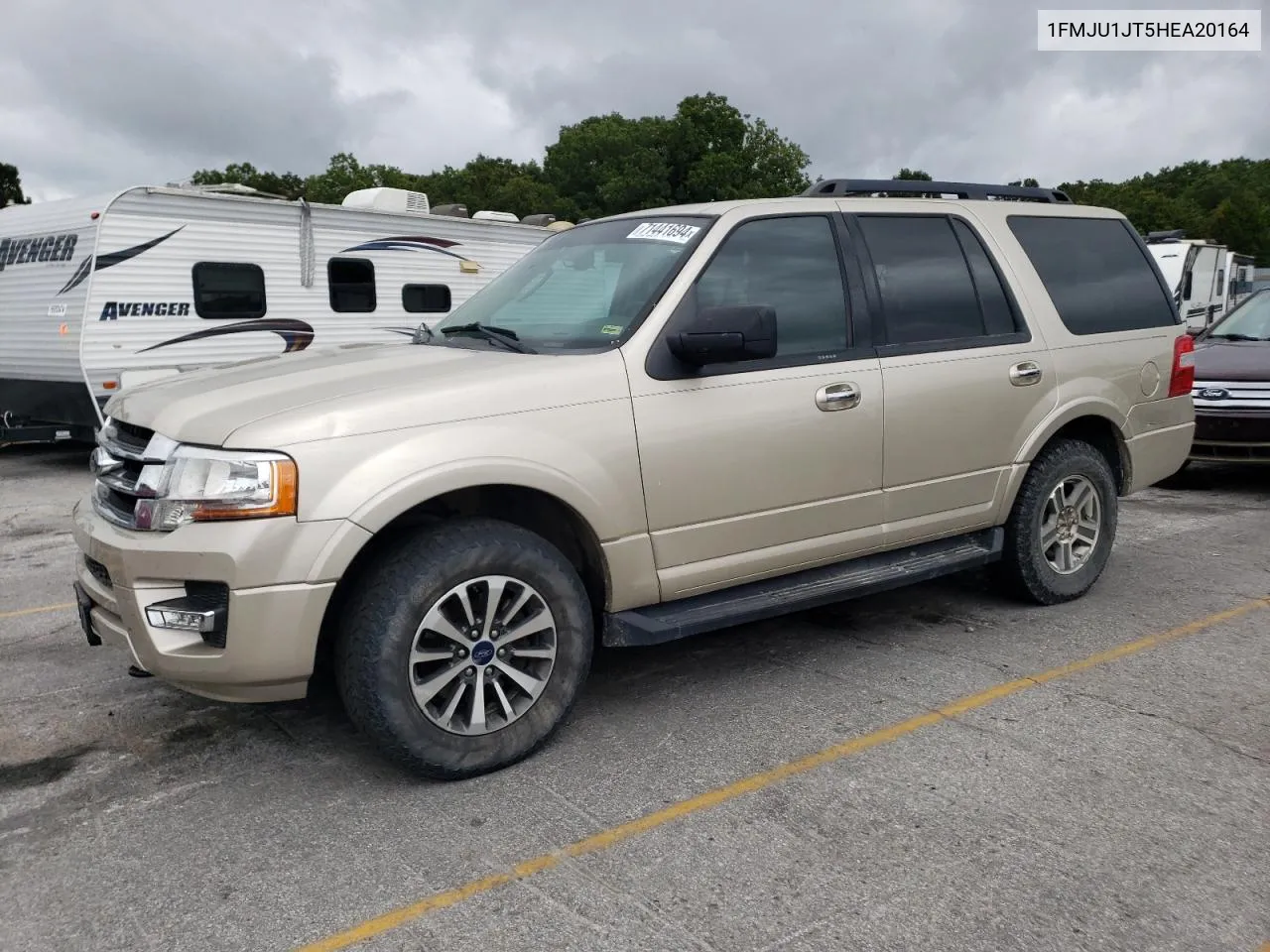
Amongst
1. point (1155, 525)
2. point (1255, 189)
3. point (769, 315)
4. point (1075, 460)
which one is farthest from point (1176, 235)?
point (1255, 189)

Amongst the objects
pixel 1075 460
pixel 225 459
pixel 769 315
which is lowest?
pixel 1075 460

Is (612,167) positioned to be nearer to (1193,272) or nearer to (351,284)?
(1193,272)

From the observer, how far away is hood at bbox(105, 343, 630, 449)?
3.21 m

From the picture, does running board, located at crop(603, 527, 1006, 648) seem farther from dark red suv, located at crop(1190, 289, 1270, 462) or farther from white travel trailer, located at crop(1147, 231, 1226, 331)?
white travel trailer, located at crop(1147, 231, 1226, 331)

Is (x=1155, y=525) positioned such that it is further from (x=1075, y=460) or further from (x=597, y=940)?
(x=597, y=940)

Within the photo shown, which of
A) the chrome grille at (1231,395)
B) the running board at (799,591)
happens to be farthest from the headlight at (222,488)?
the chrome grille at (1231,395)

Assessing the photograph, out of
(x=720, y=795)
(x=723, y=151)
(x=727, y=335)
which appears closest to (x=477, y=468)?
Answer: (x=727, y=335)

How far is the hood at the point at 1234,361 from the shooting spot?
26.9 ft

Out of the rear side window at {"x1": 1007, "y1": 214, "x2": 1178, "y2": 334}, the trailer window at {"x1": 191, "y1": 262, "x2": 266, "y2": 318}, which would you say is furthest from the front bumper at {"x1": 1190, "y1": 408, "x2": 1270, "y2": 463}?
the trailer window at {"x1": 191, "y1": 262, "x2": 266, "y2": 318}

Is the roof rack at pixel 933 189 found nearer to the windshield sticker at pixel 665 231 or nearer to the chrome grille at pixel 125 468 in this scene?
the windshield sticker at pixel 665 231

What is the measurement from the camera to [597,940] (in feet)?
8.57

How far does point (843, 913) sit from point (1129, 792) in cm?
121

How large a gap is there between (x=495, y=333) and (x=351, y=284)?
328 inches

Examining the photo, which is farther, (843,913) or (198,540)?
(198,540)
